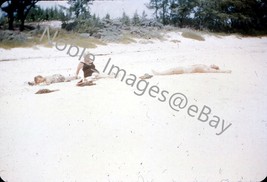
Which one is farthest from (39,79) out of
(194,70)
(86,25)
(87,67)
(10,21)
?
(194,70)

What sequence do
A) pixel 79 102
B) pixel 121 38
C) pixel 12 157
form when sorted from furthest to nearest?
pixel 121 38, pixel 79 102, pixel 12 157

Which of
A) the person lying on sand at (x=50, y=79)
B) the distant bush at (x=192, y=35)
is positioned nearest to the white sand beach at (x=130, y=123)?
the person lying on sand at (x=50, y=79)

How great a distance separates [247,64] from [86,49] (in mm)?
1674

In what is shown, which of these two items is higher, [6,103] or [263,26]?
[263,26]

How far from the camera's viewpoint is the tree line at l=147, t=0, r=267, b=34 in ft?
9.57

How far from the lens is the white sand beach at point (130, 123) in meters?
2.59

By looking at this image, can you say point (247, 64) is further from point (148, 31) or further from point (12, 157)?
point (12, 157)

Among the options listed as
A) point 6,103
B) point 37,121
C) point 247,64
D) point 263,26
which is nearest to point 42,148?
point 37,121

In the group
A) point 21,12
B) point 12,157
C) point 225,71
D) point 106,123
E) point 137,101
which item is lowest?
point 12,157

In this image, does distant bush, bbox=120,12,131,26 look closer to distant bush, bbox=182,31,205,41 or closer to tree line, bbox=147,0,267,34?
tree line, bbox=147,0,267,34

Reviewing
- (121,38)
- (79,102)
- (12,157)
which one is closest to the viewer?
(12,157)

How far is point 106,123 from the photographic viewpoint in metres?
2.72

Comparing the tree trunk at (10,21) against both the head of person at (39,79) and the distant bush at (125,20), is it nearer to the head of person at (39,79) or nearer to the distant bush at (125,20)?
the head of person at (39,79)

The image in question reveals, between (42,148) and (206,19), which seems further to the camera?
(206,19)
